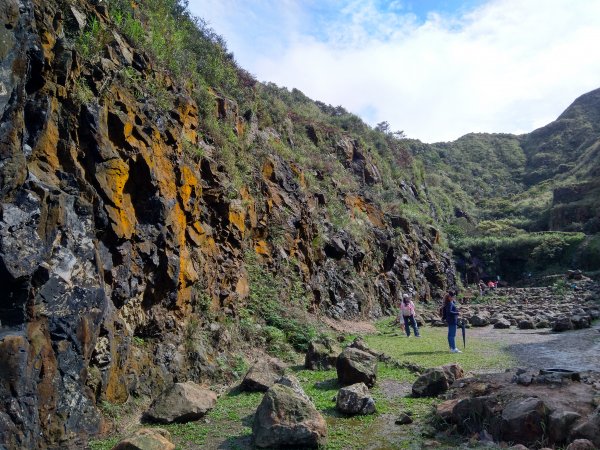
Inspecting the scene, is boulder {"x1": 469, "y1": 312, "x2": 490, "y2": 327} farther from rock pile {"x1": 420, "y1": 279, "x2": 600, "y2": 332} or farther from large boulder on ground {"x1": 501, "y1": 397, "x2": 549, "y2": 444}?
large boulder on ground {"x1": 501, "y1": 397, "x2": 549, "y2": 444}

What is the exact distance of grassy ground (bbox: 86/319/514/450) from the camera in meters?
5.88

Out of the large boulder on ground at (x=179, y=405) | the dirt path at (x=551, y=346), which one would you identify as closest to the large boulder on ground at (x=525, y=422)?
the large boulder on ground at (x=179, y=405)

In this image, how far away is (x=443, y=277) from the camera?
111 ft

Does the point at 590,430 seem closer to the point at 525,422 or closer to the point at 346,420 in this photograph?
the point at 525,422

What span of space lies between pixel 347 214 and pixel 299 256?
7.80 metres

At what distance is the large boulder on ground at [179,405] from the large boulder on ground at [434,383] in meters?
3.51

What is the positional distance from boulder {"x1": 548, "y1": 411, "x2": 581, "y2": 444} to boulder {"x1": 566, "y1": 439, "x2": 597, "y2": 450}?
462 millimetres

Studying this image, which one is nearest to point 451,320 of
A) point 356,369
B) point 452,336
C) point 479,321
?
point 452,336

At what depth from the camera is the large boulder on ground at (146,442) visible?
512 cm

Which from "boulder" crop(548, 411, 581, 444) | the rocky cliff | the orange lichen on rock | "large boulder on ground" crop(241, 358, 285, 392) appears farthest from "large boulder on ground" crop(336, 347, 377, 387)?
the orange lichen on rock

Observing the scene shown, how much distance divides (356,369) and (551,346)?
7668 millimetres

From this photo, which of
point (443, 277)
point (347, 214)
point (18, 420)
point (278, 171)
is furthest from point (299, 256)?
point (443, 277)

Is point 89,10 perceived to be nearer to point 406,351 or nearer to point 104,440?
point 104,440

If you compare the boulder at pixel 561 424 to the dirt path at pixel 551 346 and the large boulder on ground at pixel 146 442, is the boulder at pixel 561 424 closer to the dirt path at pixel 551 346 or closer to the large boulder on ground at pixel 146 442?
the large boulder on ground at pixel 146 442
